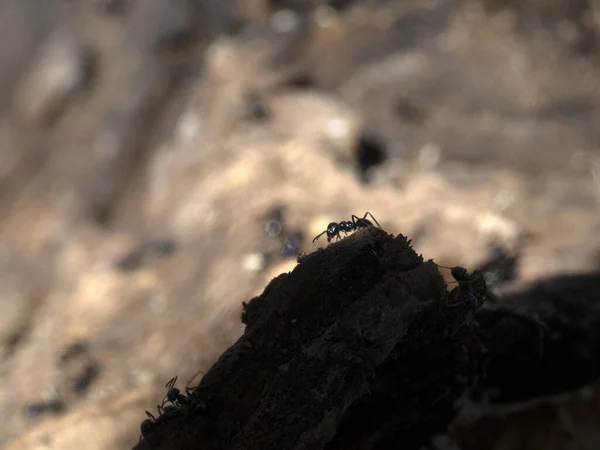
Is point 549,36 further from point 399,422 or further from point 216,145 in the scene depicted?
point 399,422

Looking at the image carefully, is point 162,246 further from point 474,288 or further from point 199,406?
point 474,288

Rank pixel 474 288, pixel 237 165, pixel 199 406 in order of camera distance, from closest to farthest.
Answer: pixel 199 406
pixel 474 288
pixel 237 165

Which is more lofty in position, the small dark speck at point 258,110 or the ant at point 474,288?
the small dark speck at point 258,110

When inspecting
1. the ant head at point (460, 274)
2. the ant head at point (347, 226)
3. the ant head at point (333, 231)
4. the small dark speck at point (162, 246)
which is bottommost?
the ant head at point (460, 274)

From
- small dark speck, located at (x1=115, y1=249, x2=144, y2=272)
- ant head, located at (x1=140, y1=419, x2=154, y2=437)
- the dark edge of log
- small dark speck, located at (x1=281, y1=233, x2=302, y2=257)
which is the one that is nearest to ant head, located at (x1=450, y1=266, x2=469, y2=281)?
the dark edge of log

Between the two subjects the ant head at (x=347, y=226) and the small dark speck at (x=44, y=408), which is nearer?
the ant head at (x=347, y=226)

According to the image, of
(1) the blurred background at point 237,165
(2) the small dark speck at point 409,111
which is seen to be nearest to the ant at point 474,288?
(1) the blurred background at point 237,165

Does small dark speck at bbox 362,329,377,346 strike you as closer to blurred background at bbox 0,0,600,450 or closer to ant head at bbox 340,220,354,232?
ant head at bbox 340,220,354,232

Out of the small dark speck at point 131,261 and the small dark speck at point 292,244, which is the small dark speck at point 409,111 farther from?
the small dark speck at point 131,261

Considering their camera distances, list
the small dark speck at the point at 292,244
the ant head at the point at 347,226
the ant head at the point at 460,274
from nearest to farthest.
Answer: the ant head at the point at 460,274 < the ant head at the point at 347,226 < the small dark speck at the point at 292,244

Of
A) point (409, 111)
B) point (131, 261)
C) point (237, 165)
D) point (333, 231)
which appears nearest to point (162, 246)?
point (131, 261)
